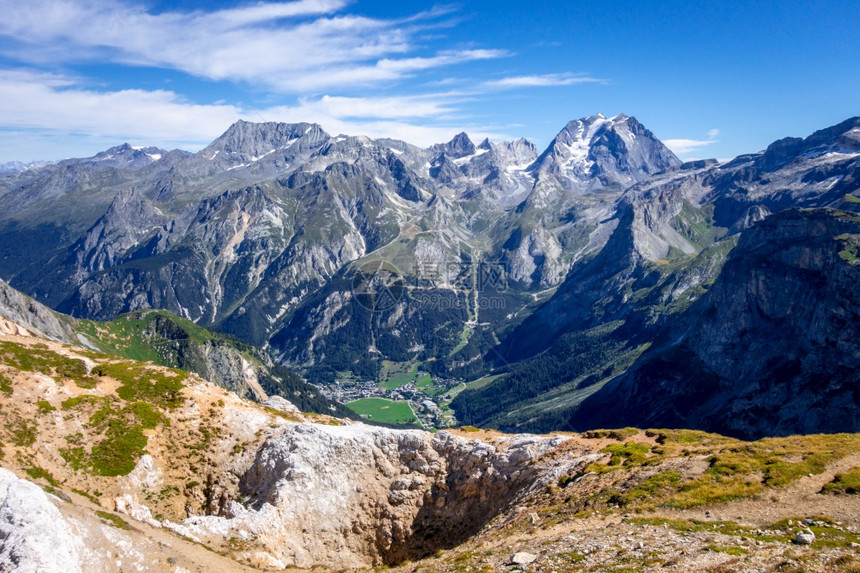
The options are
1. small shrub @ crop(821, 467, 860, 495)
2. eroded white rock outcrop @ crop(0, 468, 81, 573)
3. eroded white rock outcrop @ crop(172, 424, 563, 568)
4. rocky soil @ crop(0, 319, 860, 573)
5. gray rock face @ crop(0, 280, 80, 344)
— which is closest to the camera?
eroded white rock outcrop @ crop(0, 468, 81, 573)

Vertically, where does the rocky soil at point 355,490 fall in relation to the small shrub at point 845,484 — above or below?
below

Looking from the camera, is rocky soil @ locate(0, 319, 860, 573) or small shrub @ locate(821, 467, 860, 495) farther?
small shrub @ locate(821, 467, 860, 495)

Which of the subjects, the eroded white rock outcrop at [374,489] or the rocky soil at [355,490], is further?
the eroded white rock outcrop at [374,489]

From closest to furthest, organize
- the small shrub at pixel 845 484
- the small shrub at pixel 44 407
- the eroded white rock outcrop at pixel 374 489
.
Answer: the small shrub at pixel 845 484
the eroded white rock outcrop at pixel 374 489
the small shrub at pixel 44 407

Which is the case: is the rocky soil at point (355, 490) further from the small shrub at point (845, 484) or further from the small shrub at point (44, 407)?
the small shrub at point (845, 484)

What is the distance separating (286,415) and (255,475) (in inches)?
568

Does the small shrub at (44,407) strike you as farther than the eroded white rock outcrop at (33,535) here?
Yes

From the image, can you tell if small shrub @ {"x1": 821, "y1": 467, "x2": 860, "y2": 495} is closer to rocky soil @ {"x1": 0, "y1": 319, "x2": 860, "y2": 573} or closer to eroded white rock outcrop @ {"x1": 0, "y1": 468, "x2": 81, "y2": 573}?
rocky soil @ {"x1": 0, "y1": 319, "x2": 860, "y2": 573}

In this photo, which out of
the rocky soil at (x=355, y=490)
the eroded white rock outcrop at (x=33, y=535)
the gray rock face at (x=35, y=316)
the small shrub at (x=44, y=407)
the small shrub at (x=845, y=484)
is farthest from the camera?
the gray rock face at (x=35, y=316)

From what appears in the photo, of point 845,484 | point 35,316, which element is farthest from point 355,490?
point 35,316

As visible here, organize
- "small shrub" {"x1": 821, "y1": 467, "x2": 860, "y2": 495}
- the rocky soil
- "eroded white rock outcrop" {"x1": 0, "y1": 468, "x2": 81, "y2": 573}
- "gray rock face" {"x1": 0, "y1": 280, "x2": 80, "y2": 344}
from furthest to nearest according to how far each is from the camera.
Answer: "gray rock face" {"x1": 0, "y1": 280, "x2": 80, "y2": 344} → "small shrub" {"x1": 821, "y1": 467, "x2": 860, "y2": 495} → the rocky soil → "eroded white rock outcrop" {"x1": 0, "y1": 468, "x2": 81, "y2": 573}

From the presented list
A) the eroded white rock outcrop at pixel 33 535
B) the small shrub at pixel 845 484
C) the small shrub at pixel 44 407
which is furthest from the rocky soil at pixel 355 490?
the small shrub at pixel 845 484

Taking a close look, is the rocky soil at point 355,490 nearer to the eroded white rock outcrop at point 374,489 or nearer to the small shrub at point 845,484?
the eroded white rock outcrop at point 374,489

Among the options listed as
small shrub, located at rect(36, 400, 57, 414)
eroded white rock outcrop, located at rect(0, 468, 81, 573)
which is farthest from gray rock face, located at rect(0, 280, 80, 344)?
eroded white rock outcrop, located at rect(0, 468, 81, 573)
